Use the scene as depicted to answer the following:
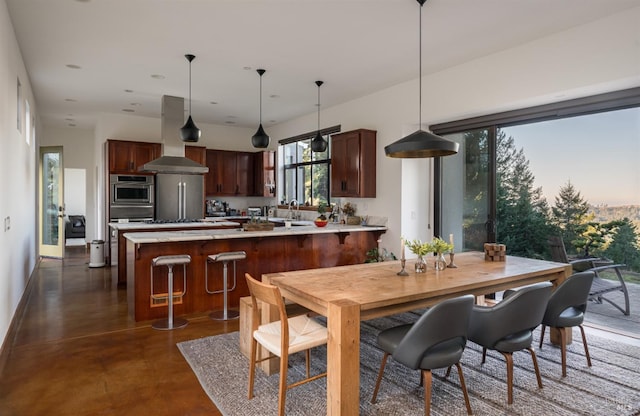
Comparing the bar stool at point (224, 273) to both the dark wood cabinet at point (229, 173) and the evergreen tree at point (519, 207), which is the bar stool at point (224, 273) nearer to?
the evergreen tree at point (519, 207)

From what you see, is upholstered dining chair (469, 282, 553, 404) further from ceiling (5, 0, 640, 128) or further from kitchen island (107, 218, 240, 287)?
kitchen island (107, 218, 240, 287)

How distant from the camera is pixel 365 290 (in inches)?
99.3

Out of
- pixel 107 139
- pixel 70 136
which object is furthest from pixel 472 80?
pixel 70 136

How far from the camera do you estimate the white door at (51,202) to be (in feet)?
27.3

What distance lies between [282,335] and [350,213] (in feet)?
14.2

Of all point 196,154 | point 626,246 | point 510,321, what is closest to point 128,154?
point 196,154

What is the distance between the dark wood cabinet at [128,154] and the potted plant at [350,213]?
12.3ft

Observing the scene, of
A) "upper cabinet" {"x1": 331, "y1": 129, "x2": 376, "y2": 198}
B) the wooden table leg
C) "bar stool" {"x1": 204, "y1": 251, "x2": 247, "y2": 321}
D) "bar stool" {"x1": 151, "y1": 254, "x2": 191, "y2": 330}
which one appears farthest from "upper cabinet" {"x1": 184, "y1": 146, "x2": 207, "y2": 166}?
the wooden table leg

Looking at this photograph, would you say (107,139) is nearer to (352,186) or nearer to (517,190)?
(352,186)

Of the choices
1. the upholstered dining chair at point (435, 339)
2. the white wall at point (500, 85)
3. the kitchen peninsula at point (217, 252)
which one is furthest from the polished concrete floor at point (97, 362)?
the white wall at point (500, 85)

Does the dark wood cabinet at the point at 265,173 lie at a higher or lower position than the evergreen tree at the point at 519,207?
higher

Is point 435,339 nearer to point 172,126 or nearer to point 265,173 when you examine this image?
point 172,126

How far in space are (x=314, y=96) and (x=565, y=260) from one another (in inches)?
163

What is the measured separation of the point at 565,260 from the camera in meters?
4.07
